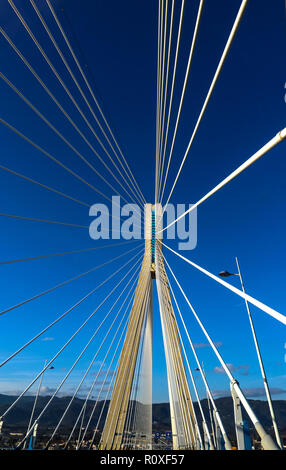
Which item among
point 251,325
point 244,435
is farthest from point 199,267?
point 251,325

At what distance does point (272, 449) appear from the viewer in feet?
7.81

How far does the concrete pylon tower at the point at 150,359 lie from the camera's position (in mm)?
7664

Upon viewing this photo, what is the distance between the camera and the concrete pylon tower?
7.66m

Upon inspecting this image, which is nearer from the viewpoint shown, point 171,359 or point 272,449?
point 272,449

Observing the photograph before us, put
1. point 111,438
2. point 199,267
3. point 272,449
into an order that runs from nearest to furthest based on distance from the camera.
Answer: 1. point 272,449
2. point 199,267
3. point 111,438

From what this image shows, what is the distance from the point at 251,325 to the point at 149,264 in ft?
22.9

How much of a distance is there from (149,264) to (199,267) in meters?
9.92

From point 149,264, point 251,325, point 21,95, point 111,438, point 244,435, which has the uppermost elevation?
point 149,264

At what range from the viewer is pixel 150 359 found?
51.3 ft
